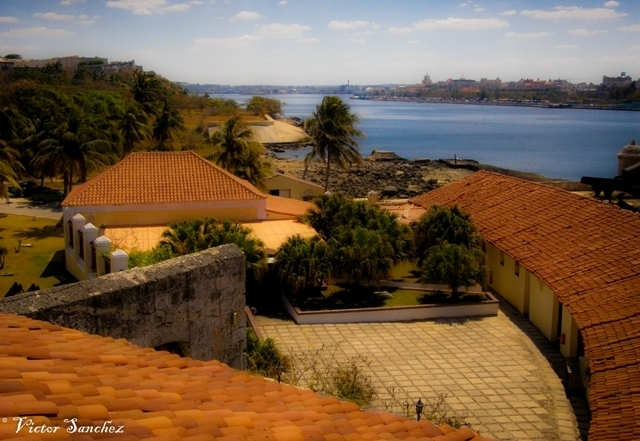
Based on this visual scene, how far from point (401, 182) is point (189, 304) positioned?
5632 centimetres

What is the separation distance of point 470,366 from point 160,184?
14.3 m

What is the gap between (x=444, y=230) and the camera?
22.5m

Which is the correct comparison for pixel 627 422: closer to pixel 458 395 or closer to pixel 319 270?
pixel 458 395

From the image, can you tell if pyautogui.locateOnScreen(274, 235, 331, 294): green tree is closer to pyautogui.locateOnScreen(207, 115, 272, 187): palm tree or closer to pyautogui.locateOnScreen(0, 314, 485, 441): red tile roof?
pyautogui.locateOnScreen(0, 314, 485, 441): red tile roof

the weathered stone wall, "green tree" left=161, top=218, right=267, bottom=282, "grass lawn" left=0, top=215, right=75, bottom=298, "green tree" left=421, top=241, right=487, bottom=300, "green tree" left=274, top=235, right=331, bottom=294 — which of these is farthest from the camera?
"grass lawn" left=0, top=215, right=75, bottom=298

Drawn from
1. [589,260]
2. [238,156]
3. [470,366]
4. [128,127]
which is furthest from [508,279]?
[128,127]

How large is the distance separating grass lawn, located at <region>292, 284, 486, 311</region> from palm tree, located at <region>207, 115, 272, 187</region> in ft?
50.2

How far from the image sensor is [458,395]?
15508mm

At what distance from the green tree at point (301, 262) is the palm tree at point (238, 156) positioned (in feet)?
53.0

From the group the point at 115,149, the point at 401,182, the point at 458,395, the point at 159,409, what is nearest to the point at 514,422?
the point at 458,395

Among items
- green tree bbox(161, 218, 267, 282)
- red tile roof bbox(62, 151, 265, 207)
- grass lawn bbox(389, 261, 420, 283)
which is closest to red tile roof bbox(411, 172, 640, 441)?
grass lawn bbox(389, 261, 420, 283)

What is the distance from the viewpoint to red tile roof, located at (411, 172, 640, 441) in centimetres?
1250

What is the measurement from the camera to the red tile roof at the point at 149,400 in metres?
4.42

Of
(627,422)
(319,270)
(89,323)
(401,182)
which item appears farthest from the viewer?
(401,182)
